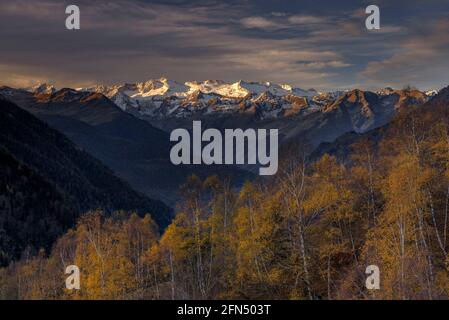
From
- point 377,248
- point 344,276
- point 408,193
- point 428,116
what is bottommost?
point 344,276

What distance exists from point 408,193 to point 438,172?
1569cm

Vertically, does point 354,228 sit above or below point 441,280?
above

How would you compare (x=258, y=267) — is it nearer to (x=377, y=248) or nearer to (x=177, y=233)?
(x=377, y=248)

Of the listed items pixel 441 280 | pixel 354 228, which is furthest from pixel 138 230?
pixel 441 280

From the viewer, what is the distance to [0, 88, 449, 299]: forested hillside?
44812mm

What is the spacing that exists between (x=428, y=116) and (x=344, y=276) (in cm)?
2586

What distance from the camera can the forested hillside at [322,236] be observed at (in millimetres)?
44812

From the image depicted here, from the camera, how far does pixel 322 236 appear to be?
53812 millimetres

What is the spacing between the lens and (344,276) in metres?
52.8

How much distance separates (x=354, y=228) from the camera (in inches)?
2630

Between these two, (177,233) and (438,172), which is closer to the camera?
(438,172)
